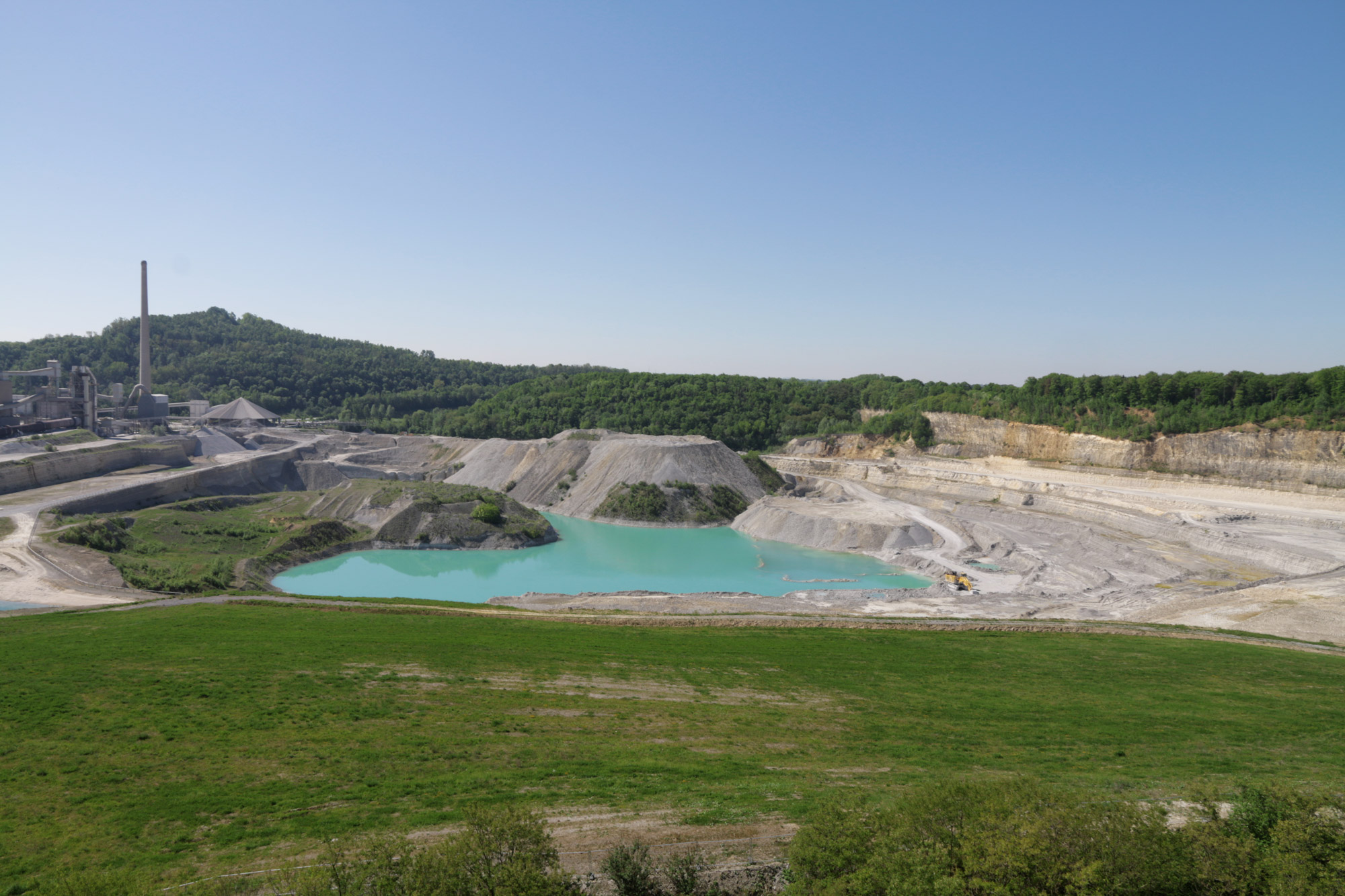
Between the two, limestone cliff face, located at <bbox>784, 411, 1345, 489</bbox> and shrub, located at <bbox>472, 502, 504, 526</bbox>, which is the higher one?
limestone cliff face, located at <bbox>784, 411, 1345, 489</bbox>

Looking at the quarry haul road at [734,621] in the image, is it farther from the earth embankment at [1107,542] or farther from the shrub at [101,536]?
the shrub at [101,536]

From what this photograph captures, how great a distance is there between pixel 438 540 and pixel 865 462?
5627cm

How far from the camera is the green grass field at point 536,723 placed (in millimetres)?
11219

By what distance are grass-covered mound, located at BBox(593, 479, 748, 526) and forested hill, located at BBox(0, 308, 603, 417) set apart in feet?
260

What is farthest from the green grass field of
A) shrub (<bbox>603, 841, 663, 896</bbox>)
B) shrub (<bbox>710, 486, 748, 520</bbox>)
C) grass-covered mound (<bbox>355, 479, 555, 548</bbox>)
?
shrub (<bbox>710, 486, 748, 520</bbox>)

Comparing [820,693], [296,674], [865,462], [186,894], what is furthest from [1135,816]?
[865,462]

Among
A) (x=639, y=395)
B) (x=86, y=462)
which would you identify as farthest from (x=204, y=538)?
(x=639, y=395)

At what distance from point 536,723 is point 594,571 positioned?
31.4 metres

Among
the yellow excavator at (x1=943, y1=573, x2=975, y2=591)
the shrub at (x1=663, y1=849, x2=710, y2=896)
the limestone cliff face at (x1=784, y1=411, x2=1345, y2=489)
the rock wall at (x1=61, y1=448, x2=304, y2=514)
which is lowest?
the yellow excavator at (x1=943, y1=573, x2=975, y2=591)

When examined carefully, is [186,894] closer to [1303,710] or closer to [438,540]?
[1303,710]

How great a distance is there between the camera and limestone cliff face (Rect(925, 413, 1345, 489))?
196 ft

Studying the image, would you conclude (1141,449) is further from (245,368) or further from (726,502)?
(245,368)

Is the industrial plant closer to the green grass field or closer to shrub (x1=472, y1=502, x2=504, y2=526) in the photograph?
shrub (x1=472, y1=502, x2=504, y2=526)

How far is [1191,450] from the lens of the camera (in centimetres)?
6856
